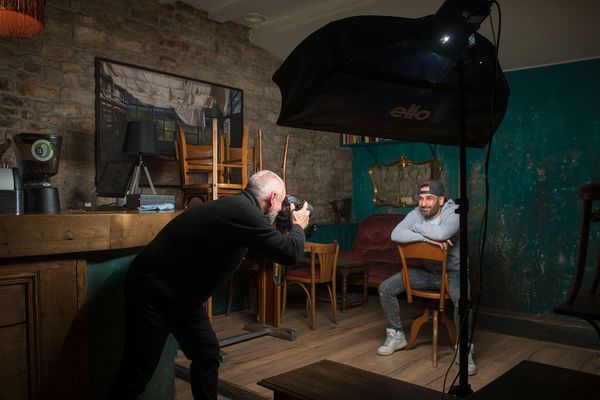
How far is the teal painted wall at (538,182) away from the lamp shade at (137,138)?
3635mm

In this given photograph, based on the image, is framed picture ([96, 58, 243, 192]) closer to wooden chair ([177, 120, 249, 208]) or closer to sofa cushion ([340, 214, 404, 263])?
wooden chair ([177, 120, 249, 208])

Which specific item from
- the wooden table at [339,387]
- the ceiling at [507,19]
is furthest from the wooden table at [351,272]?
the wooden table at [339,387]

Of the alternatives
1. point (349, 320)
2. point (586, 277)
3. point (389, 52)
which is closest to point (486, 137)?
point (389, 52)

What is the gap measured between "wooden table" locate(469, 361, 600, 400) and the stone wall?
150 inches

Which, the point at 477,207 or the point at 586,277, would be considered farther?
the point at 477,207

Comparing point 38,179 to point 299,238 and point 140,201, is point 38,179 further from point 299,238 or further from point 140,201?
point 299,238

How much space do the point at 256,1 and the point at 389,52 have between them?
3.66 metres

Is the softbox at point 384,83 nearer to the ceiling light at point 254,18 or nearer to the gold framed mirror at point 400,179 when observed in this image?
the ceiling light at point 254,18

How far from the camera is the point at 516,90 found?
5.30 metres

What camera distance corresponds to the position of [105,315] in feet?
7.50

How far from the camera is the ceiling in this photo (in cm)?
421

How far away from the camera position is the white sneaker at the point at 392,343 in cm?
379

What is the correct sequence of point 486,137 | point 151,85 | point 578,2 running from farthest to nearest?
1. point 151,85
2. point 578,2
3. point 486,137

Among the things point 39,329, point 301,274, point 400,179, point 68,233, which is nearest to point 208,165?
point 301,274
